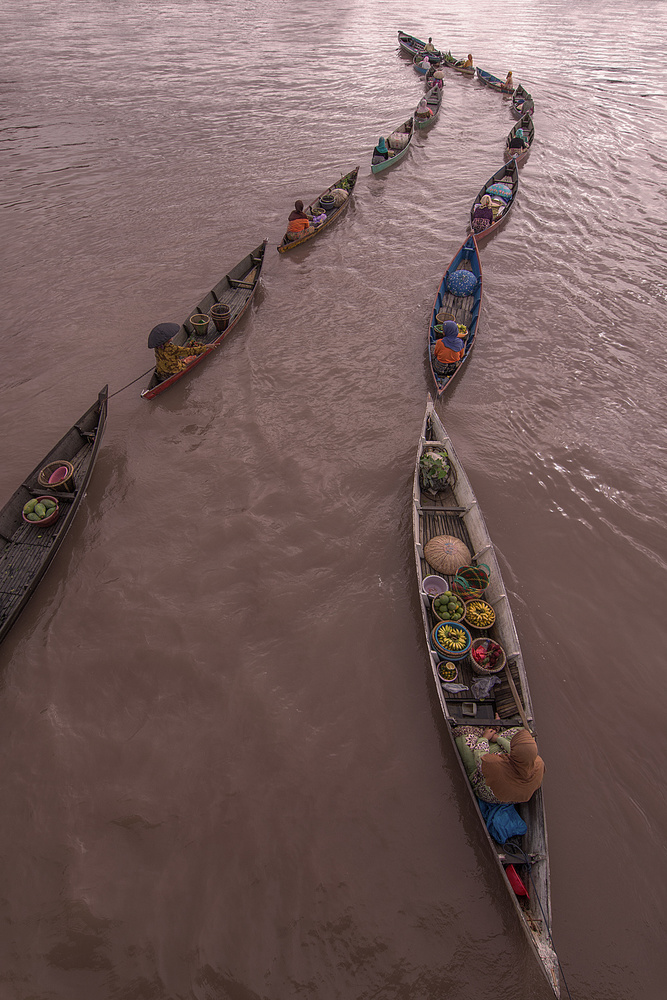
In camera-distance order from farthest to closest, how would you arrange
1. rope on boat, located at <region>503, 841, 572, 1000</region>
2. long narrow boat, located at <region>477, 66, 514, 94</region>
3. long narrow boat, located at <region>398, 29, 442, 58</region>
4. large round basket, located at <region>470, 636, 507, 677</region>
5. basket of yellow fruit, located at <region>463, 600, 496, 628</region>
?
long narrow boat, located at <region>398, 29, 442, 58</region> → long narrow boat, located at <region>477, 66, 514, 94</region> → basket of yellow fruit, located at <region>463, 600, 496, 628</region> → large round basket, located at <region>470, 636, 507, 677</region> → rope on boat, located at <region>503, 841, 572, 1000</region>

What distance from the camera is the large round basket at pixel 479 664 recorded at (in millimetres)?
6492

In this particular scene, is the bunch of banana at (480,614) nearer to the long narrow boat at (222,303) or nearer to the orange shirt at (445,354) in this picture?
the orange shirt at (445,354)

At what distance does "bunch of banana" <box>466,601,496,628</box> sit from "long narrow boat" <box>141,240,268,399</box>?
313 inches

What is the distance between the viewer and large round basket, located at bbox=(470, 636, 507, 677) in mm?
6492

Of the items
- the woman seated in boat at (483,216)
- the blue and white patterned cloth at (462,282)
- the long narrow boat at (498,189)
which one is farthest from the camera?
the long narrow boat at (498,189)

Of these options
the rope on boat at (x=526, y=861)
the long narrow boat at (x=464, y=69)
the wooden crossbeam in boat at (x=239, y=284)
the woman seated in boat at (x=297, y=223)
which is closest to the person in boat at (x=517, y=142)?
the woman seated in boat at (x=297, y=223)

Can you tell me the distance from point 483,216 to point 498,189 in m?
2.28

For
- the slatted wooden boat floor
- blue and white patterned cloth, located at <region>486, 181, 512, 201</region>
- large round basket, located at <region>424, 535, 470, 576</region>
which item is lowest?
the slatted wooden boat floor

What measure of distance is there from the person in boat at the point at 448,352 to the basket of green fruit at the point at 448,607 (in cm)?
578

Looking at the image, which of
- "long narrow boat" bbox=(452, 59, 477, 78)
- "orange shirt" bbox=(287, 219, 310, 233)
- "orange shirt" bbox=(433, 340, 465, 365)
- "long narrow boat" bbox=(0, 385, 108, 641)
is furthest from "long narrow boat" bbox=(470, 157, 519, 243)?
"long narrow boat" bbox=(452, 59, 477, 78)

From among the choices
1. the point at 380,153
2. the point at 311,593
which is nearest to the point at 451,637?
the point at 311,593

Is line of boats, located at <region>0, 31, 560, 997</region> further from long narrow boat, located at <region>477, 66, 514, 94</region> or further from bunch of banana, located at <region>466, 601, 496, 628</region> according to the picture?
long narrow boat, located at <region>477, 66, 514, 94</region>

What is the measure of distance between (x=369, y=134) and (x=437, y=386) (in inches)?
724

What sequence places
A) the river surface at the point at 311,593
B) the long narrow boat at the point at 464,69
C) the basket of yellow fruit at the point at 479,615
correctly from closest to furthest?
the river surface at the point at 311,593, the basket of yellow fruit at the point at 479,615, the long narrow boat at the point at 464,69
